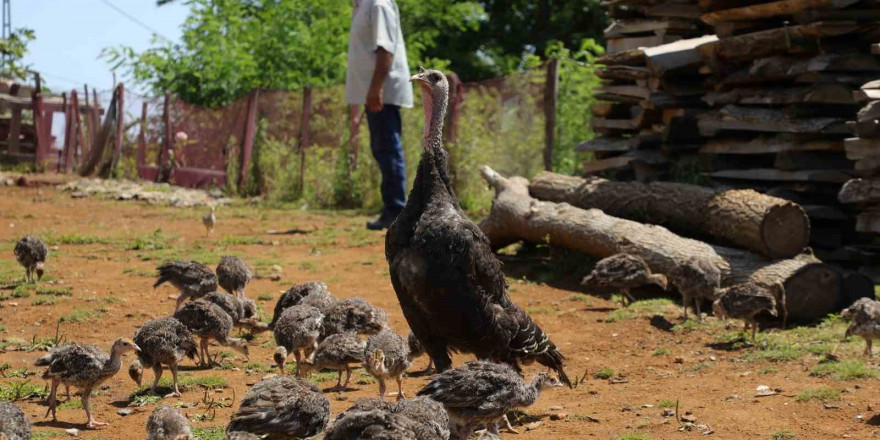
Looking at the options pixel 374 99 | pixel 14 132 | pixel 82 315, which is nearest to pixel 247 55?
pixel 14 132

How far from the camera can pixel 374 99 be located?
1403 centimetres

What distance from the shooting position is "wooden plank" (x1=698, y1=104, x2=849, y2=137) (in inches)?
455

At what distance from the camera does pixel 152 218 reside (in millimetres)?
17484

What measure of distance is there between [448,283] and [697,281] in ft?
13.7

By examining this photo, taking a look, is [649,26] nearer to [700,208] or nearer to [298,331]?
[700,208]

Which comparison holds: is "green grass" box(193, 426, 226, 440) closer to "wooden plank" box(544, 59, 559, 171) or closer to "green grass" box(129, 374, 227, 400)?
"green grass" box(129, 374, 227, 400)

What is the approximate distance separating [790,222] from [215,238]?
8.13m

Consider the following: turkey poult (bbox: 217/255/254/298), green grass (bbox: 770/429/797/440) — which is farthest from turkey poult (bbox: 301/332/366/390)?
green grass (bbox: 770/429/797/440)

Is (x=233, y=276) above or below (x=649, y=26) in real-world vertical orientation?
below

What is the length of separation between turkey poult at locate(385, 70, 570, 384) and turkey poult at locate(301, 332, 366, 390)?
25.8 inches

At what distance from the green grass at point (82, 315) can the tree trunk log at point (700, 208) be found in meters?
6.22

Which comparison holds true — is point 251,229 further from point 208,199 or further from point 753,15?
point 753,15

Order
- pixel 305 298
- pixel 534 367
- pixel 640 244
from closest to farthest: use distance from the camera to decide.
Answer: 1. pixel 534 367
2. pixel 305 298
3. pixel 640 244

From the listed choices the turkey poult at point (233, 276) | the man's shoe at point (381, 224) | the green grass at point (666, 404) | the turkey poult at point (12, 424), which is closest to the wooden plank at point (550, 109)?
the man's shoe at point (381, 224)
